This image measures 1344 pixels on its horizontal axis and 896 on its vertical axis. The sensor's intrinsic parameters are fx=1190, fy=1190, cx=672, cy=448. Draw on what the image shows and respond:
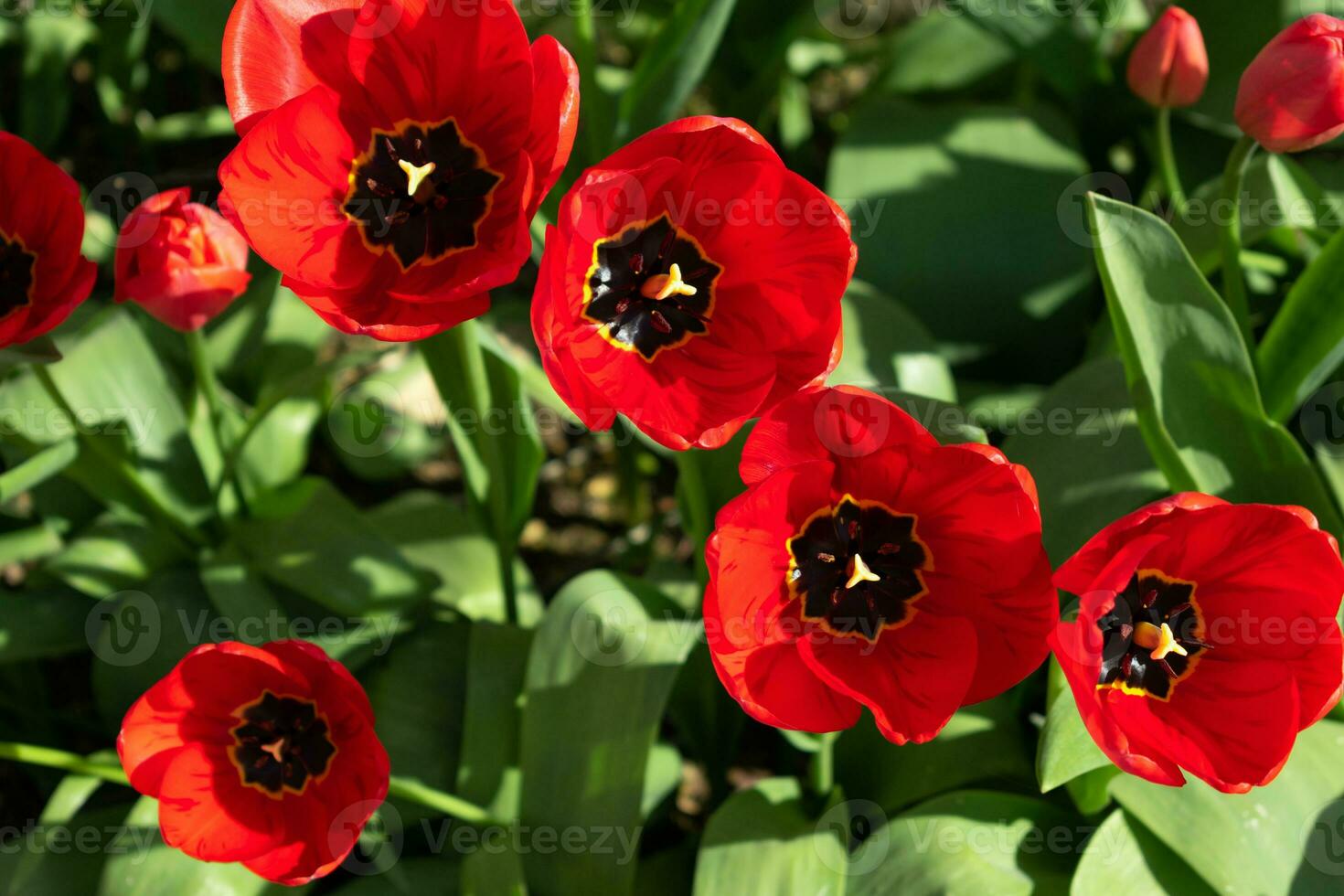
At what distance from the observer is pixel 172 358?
2197 millimetres

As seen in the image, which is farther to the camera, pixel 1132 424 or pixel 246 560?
pixel 246 560

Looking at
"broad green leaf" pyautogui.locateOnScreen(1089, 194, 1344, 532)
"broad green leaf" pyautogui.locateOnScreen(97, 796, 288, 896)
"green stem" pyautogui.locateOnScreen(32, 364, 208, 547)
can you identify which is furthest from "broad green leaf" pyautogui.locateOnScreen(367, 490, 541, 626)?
"broad green leaf" pyautogui.locateOnScreen(1089, 194, 1344, 532)

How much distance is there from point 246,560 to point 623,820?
29.3 inches

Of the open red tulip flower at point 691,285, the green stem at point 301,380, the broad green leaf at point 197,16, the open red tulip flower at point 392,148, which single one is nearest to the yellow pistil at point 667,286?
the open red tulip flower at point 691,285

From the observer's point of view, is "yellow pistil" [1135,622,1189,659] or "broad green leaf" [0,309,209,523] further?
"broad green leaf" [0,309,209,523]

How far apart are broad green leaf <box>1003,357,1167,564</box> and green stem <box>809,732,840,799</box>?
0.42 m

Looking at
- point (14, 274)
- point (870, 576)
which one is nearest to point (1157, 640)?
point (870, 576)

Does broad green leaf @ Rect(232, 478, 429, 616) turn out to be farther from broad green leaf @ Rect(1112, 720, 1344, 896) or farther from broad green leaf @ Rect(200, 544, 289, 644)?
broad green leaf @ Rect(1112, 720, 1344, 896)

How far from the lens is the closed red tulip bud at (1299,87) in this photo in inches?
57.4

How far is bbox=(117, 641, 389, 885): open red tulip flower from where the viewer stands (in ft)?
4.50

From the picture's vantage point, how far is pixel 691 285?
1343 millimetres

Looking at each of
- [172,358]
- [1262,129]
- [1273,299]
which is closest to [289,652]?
[172,358]

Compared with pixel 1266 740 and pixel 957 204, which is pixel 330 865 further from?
pixel 957 204

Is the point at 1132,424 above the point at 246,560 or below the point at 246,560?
above
